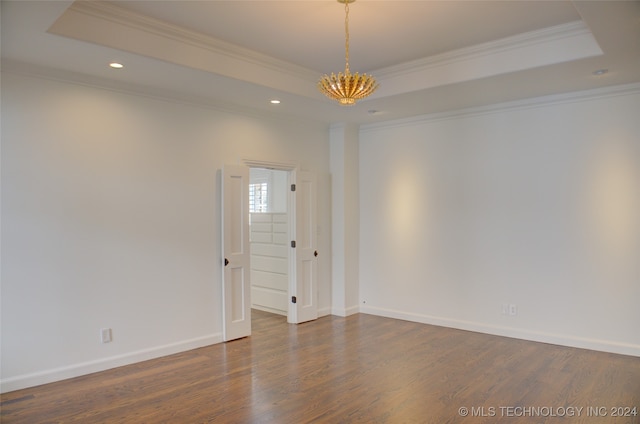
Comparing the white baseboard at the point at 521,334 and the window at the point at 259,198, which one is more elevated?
the window at the point at 259,198

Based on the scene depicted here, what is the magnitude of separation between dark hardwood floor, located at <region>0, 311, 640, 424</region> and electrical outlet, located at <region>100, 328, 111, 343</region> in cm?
30

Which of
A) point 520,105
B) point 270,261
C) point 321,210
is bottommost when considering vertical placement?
point 270,261

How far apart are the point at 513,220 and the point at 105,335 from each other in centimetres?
446

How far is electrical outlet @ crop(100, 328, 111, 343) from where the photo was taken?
4090mm

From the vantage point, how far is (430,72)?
4480mm

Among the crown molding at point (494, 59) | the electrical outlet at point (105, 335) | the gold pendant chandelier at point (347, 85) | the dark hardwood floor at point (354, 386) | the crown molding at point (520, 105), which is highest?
the crown molding at point (494, 59)

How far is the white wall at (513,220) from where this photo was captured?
4.47 m

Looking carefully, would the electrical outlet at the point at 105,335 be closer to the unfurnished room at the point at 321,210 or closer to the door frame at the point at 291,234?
the unfurnished room at the point at 321,210

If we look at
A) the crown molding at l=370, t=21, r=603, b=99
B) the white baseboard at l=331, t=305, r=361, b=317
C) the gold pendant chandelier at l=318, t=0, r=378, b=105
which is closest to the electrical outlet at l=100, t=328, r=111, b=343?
the gold pendant chandelier at l=318, t=0, r=378, b=105

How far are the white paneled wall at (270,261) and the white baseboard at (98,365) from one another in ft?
4.96

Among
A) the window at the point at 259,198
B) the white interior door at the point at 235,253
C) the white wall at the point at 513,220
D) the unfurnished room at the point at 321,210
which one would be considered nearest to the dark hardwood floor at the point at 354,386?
the unfurnished room at the point at 321,210

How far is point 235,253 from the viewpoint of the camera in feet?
16.8

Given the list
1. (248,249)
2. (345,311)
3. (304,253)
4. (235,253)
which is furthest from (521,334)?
(235,253)

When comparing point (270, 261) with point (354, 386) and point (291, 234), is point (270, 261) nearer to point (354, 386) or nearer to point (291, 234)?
point (291, 234)
